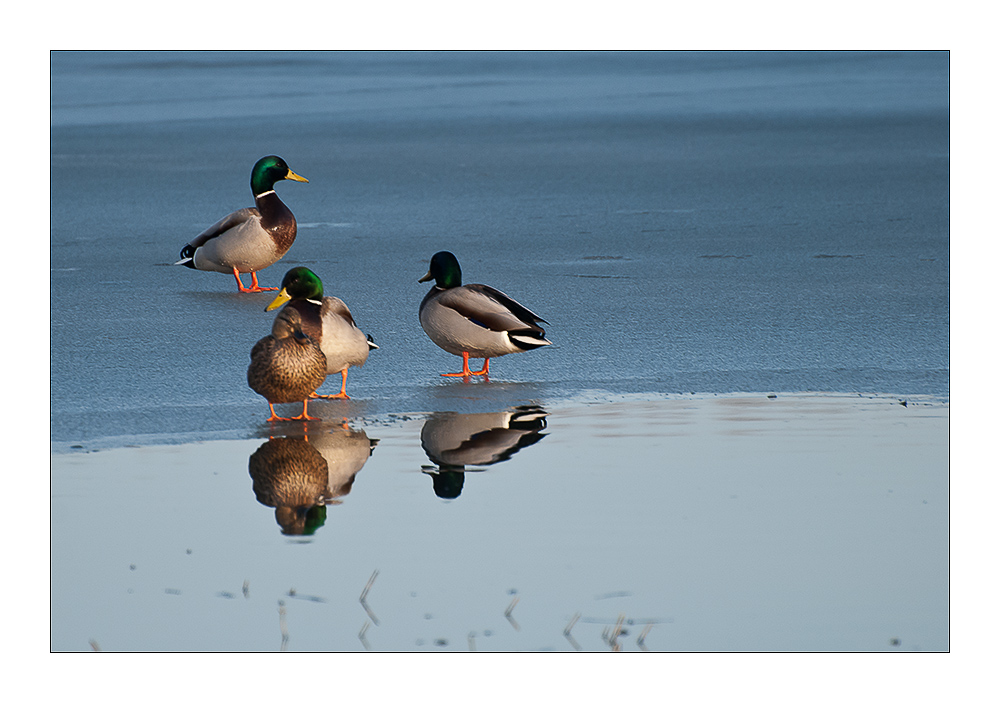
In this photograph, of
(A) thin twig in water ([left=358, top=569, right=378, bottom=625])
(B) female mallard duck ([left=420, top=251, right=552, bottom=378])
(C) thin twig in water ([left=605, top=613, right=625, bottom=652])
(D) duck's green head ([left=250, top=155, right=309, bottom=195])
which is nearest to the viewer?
(C) thin twig in water ([left=605, top=613, right=625, bottom=652])

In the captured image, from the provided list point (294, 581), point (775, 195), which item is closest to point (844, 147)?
point (775, 195)

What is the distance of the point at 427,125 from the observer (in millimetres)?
14797

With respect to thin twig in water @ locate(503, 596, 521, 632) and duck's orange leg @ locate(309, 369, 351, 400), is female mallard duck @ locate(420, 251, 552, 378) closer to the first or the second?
duck's orange leg @ locate(309, 369, 351, 400)

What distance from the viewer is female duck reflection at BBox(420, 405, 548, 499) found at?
429 cm

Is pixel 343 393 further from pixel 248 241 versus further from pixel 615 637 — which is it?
pixel 248 241

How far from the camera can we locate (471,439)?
4699 mm

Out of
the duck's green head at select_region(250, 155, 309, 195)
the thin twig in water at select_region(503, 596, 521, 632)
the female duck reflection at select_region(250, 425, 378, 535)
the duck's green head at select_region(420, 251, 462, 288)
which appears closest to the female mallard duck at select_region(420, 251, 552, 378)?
the duck's green head at select_region(420, 251, 462, 288)

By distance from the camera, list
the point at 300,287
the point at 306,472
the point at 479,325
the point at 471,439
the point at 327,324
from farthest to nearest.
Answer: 1. the point at 479,325
2. the point at 300,287
3. the point at 327,324
4. the point at 471,439
5. the point at 306,472

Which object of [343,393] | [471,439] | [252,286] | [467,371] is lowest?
[471,439]

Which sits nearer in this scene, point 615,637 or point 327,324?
point 615,637

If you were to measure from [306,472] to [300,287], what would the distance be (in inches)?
54.4

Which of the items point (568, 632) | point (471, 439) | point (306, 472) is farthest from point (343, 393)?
point (568, 632)

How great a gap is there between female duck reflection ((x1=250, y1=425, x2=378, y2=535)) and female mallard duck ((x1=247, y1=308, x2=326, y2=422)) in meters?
0.24

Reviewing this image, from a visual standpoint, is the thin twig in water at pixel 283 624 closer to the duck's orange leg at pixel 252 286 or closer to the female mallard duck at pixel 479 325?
the female mallard duck at pixel 479 325
